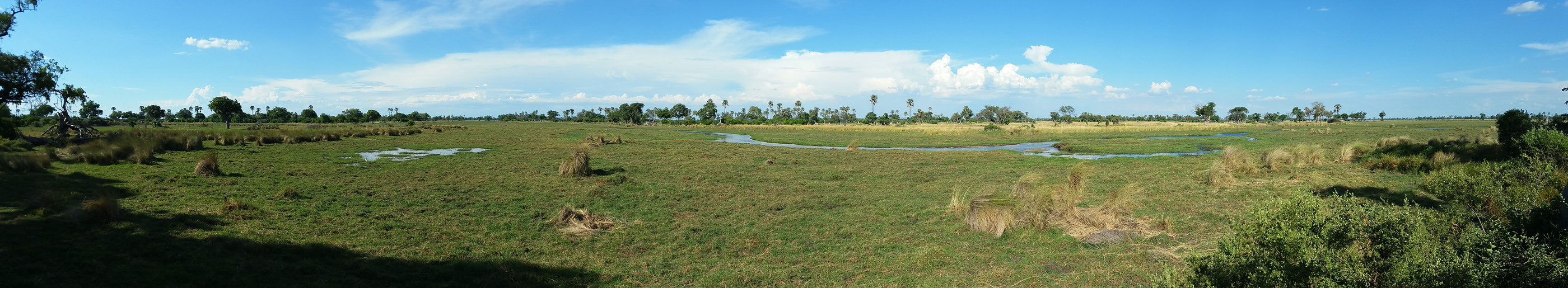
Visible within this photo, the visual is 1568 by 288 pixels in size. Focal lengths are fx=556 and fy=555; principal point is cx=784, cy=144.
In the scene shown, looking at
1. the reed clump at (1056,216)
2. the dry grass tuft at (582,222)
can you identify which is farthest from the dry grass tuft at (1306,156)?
the dry grass tuft at (582,222)

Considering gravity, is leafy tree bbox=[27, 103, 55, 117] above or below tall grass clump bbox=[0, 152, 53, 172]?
above

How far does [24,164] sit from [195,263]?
13113mm

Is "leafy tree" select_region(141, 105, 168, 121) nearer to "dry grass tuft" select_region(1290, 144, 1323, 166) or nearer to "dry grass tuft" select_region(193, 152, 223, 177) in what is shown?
"dry grass tuft" select_region(193, 152, 223, 177)

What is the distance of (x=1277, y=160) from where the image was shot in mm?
17469

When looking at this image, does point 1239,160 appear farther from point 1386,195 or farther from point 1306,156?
point 1386,195

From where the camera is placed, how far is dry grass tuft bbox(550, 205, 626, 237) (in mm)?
9992

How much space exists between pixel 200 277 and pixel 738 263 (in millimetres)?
6231

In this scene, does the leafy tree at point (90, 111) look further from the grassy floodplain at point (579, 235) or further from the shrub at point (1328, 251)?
the shrub at point (1328, 251)

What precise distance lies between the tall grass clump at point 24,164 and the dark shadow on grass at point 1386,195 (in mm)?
28365

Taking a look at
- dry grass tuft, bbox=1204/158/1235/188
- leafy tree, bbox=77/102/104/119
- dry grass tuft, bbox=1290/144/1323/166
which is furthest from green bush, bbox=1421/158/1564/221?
leafy tree, bbox=77/102/104/119

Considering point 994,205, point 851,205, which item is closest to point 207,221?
point 851,205

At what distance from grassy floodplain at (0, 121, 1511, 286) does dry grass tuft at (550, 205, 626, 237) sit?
234mm

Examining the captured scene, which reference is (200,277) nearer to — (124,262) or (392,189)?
(124,262)

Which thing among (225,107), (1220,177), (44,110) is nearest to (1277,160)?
(1220,177)
